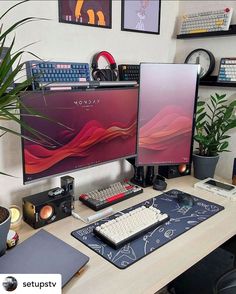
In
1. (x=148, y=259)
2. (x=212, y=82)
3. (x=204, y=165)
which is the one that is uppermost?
(x=212, y=82)

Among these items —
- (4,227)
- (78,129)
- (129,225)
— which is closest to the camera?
(4,227)

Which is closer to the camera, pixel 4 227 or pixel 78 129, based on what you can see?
pixel 4 227

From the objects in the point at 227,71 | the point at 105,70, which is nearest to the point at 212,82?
the point at 227,71

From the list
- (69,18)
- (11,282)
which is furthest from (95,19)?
(11,282)

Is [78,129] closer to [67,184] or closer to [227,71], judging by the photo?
[67,184]

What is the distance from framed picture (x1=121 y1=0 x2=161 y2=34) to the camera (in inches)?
64.1

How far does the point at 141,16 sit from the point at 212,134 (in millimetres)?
786

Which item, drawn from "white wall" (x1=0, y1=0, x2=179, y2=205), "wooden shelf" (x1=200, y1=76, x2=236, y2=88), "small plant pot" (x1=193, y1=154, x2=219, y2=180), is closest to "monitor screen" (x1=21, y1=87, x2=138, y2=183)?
"white wall" (x1=0, y1=0, x2=179, y2=205)

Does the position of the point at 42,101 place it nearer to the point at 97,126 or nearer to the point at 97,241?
the point at 97,126

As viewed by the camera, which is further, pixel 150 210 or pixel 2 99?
pixel 150 210

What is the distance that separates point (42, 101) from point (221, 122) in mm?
1033

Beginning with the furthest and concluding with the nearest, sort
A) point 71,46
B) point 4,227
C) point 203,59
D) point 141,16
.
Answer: point 203,59, point 141,16, point 71,46, point 4,227

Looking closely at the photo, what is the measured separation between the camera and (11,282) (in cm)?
80

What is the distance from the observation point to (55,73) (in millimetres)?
1248
